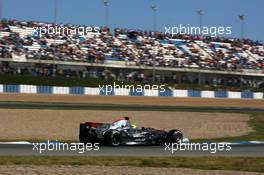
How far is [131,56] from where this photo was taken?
6525 centimetres

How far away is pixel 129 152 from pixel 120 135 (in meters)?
2.13

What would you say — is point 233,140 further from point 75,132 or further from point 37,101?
point 37,101

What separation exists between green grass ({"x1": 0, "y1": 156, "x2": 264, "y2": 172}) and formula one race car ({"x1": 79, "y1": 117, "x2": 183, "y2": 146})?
4187mm

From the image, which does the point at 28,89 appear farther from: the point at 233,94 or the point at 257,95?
the point at 257,95

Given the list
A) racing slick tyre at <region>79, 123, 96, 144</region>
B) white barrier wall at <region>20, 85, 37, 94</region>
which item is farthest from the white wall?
racing slick tyre at <region>79, 123, 96, 144</region>

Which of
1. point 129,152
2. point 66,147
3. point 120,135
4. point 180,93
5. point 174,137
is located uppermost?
point 180,93

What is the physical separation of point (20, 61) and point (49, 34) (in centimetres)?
698

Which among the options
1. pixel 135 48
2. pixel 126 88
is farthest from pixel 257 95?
pixel 126 88

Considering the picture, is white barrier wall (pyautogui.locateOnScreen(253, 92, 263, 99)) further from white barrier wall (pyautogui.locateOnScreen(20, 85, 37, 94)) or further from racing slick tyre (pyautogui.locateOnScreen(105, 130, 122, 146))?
racing slick tyre (pyautogui.locateOnScreen(105, 130, 122, 146))

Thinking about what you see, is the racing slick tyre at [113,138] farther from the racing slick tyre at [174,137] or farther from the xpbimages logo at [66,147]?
the racing slick tyre at [174,137]

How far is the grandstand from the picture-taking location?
5800cm

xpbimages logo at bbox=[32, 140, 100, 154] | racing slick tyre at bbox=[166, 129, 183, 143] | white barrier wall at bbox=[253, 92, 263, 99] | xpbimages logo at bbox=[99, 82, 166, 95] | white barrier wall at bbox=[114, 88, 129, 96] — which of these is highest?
xpbimages logo at bbox=[99, 82, 166, 95]

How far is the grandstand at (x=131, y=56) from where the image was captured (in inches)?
2283

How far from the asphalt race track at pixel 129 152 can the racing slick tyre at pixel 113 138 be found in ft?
1.16
